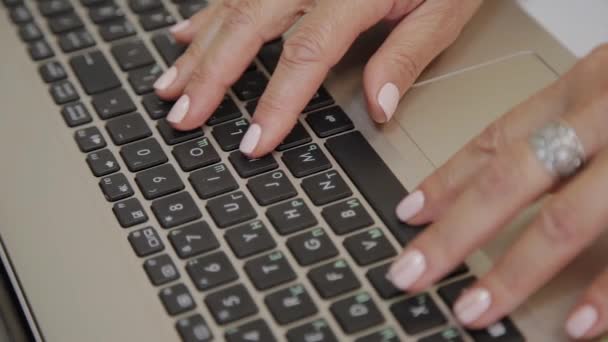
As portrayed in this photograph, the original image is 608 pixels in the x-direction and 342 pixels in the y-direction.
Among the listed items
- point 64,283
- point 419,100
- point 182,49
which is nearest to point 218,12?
point 182,49

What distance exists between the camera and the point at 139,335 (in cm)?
56

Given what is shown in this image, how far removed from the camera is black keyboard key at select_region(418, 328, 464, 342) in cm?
54

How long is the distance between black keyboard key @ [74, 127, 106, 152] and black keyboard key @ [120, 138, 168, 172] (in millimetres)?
22

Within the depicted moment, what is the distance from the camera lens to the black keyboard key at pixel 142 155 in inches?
26.1

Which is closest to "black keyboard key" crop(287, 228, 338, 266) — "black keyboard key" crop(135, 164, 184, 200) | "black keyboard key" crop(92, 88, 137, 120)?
"black keyboard key" crop(135, 164, 184, 200)

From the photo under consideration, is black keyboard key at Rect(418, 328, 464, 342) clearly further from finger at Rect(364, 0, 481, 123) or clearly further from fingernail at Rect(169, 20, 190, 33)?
fingernail at Rect(169, 20, 190, 33)

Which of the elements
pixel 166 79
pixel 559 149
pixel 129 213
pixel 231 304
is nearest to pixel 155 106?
pixel 166 79

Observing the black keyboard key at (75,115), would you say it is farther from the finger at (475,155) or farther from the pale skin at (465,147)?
the finger at (475,155)

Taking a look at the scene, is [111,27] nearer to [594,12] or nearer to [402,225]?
[402,225]

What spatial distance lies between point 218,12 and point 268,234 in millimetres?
273

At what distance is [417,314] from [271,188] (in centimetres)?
15

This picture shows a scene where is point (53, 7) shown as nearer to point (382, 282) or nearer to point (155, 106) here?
point (155, 106)

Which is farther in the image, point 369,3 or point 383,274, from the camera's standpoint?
point 369,3

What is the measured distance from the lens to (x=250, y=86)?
0.75 m
